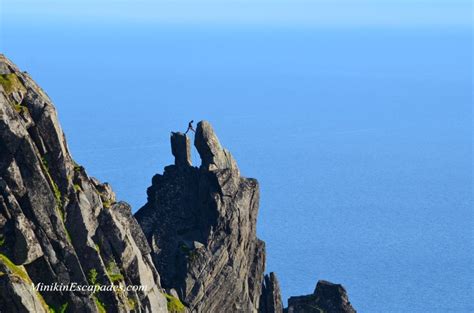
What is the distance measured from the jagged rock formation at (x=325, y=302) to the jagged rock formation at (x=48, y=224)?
22.7 m

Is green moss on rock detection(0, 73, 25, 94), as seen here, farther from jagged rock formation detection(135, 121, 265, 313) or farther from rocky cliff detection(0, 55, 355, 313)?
jagged rock formation detection(135, 121, 265, 313)

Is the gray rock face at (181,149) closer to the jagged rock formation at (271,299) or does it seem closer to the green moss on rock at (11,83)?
the jagged rock formation at (271,299)

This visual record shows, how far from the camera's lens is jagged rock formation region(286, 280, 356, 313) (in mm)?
75125

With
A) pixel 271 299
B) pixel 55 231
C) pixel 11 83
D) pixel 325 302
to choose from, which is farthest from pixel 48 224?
pixel 325 302

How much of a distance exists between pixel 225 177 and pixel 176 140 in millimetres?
4572

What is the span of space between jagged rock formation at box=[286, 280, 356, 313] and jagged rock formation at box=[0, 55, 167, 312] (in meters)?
22.7

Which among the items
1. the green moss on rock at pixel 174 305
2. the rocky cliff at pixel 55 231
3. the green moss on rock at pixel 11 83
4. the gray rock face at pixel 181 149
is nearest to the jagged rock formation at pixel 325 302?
the rocky cliff at pixel 55 231

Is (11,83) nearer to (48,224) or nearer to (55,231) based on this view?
(48,224)

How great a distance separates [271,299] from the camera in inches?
2916

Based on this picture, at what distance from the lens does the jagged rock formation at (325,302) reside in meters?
75.1

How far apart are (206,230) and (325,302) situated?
9754 millimetres

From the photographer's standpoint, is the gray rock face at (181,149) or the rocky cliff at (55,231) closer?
the rocky cliff at (55,231)

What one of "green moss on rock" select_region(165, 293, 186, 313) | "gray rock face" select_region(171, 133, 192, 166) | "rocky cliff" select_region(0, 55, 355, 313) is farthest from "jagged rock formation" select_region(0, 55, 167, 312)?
"gray rock face" select_region(171, 133, 192, 166)

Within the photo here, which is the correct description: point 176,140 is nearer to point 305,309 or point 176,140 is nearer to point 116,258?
point 305,309
